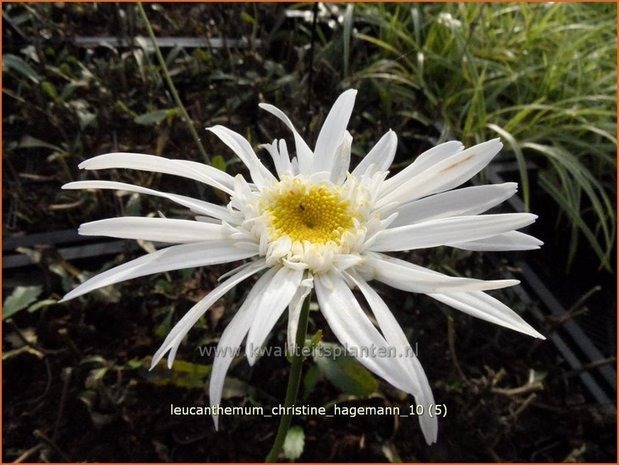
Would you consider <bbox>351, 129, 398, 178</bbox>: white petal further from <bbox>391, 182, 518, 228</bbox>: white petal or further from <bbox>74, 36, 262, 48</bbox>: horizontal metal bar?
<bbox>74, 36, 262, 48</bbox>: horizontal metal bar

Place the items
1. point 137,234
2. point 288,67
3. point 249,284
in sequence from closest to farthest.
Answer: point 137,234
point 249,284
point 288,67

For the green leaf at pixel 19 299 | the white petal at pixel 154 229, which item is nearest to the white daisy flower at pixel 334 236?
the white petal at pixel 154 229

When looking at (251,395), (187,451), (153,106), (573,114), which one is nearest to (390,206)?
(251,395)

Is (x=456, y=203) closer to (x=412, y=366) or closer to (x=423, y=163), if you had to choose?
(x=423, y=163)

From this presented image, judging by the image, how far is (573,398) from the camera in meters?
1.12

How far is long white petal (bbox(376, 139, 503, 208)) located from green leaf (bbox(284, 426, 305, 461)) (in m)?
0.47

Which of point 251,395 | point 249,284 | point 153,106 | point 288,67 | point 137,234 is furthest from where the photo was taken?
point 288,67

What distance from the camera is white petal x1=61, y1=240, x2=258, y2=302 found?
0.53 meters

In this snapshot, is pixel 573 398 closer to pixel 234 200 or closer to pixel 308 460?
pixel 308 460

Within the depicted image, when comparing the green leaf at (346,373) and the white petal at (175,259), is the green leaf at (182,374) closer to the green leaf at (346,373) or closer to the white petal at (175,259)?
the green leaf at (346,373)

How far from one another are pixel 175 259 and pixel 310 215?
0.15 m

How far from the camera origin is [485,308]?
53cm

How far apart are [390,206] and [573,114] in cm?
119

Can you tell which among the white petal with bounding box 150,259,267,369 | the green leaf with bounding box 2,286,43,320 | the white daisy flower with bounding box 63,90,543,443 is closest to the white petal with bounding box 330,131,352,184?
the white daisy flower with bounding box 63,90,543,443
